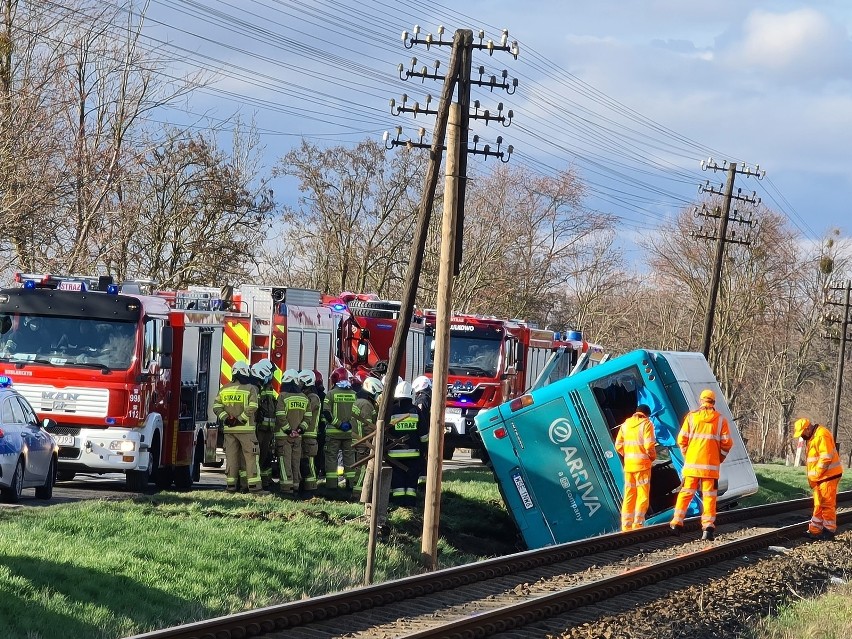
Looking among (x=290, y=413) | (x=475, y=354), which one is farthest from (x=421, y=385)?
(x=475, y=354)

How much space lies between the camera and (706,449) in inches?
630

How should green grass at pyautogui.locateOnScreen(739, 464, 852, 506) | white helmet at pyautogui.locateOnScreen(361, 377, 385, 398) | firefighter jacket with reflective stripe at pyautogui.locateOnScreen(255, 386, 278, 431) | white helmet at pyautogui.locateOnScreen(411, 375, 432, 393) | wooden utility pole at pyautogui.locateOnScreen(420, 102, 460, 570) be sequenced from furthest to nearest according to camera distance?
1. green grass at pyautogui.locateOnScreen(739, 464, 852, 506)
2. white helmet at pyautogui.locateOnScreen(411, 375, 432, 393)
3. white helmet at pyautogui.locateOnScreen(361, 377, 385, 398)
4. firefighter jacket with reflective stripe at pyautogui.locateOnScreen(255, 386, 278, 431)
5. wooden utility pole at pyautogui.locateOnScreen(420, 102, 460, 570)

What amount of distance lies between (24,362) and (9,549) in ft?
23.9

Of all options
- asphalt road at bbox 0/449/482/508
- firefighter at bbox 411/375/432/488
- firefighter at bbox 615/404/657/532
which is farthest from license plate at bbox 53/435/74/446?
firefighter at bbox 615/404/657/532

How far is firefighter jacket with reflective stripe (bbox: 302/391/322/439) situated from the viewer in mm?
19047

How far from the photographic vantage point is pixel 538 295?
59.2 metres

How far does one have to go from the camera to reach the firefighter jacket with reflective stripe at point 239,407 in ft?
59.1

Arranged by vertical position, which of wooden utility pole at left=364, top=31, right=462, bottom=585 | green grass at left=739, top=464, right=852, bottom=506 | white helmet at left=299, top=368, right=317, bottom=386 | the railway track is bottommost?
green grass at left=739, top=464, right=852, bottom=506

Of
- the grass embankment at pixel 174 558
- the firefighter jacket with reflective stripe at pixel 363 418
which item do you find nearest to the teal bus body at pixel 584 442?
the grass embankment at pixel 174 558

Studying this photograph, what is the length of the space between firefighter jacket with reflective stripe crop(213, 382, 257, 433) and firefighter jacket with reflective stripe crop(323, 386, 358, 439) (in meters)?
1.74

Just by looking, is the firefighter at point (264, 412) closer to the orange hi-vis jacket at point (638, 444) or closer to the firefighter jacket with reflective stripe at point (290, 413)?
the firefighter jacket with reflective stripe at point (290, 413)

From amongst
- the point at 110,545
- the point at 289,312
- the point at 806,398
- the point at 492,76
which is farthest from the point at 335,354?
the point at 806,398

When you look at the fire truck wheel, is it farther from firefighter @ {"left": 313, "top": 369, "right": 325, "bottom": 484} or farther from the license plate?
firefighter @ {"left": 313, "top": 369, "right": 325, "bottom": 484}

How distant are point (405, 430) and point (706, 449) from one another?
4.43 metres
